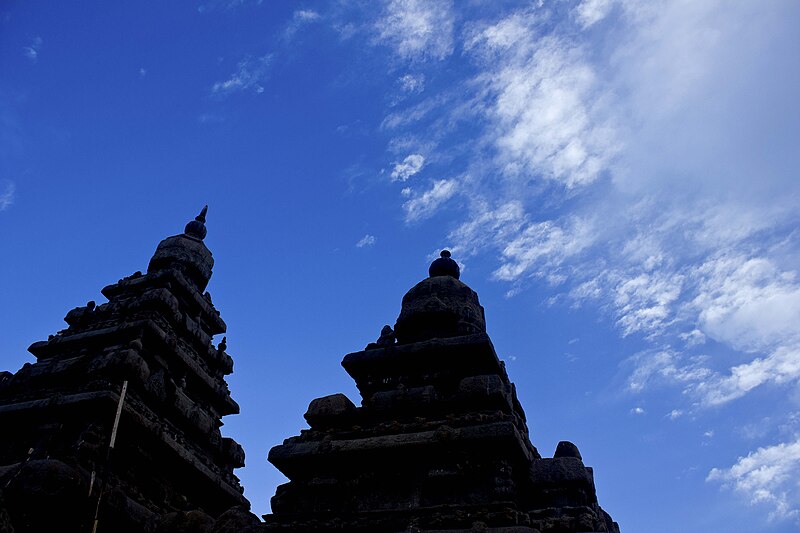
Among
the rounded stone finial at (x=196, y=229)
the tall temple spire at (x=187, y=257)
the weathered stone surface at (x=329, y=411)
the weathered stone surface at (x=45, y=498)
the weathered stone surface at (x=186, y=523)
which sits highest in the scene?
the rounded stone finial at (x=196, y=229)

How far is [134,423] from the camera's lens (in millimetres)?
14695

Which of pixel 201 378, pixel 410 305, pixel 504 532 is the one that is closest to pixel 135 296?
pixel 201 378

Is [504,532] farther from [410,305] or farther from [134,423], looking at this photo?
[134,423]

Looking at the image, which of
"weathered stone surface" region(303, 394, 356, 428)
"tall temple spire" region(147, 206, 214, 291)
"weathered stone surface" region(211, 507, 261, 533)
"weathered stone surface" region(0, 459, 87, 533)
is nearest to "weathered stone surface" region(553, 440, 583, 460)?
"weathered stone surface" region(303, 394, 356, 428)

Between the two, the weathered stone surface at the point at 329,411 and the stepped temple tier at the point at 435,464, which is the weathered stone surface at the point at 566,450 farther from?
the weathered stone surface at the point at 329,411

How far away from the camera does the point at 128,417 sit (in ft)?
47.9

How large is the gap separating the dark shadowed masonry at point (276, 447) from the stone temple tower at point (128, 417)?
3 cm

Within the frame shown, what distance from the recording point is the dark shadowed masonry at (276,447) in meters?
10.3

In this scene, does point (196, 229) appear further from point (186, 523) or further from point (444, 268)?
point (186, 523)

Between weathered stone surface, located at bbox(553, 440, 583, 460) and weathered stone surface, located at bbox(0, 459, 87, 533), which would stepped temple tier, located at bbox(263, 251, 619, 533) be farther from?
weathered stone surface, located at bbox(0, 459, 87, 533)

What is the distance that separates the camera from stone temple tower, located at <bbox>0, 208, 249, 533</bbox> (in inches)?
439

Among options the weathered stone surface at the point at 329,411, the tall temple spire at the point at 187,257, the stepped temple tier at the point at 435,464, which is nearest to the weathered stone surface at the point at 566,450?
the stepped temple tier at the point at 435,464

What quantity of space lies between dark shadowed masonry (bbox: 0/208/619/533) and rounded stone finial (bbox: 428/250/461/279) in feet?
0.09

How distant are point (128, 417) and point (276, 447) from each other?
4582mm
